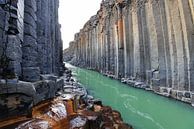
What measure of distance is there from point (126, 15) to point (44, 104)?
796 inches

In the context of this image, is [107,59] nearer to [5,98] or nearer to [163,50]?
[163,50]

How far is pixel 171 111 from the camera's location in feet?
37.2

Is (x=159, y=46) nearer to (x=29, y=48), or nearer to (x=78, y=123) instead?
(x=29, y=48)

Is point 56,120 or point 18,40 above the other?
point 18,40

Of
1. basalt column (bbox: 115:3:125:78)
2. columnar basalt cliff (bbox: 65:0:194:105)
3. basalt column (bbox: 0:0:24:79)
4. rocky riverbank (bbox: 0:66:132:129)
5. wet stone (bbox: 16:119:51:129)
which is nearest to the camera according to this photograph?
wet stone (bbox: 16:119:51:129)

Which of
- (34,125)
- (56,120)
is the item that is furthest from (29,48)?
(34,125)

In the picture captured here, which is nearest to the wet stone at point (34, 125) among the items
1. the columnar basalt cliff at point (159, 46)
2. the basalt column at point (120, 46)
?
the columnar basalt cliff at point (159, 46)

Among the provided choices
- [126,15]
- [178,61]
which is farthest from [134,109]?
[126,15]

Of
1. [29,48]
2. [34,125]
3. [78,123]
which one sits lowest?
[78,123]

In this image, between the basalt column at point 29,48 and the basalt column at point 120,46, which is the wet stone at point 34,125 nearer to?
the basalt column at point 29,48

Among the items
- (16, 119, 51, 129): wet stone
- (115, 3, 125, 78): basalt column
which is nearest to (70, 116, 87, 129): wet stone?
(16, 119, 51, 129): wet stone

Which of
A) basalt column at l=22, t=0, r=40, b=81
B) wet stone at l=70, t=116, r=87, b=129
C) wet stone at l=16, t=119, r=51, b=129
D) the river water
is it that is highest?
basalt column at l=22, t=0, r=40, b=81

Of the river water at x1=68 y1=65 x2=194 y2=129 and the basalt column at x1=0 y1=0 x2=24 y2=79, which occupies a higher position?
the basalt column at x1=0 y1=0 x2=24 y2=79

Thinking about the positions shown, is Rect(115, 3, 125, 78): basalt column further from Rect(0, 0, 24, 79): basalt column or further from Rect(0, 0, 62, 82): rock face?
Rect(0, 0, 24, 79): basalt column
